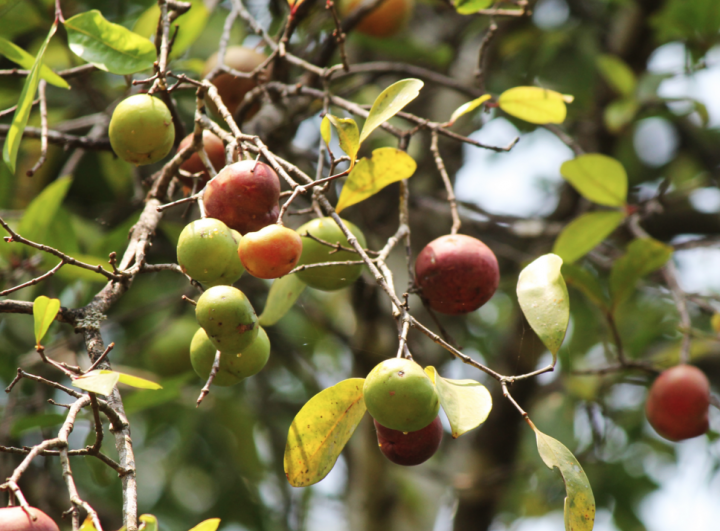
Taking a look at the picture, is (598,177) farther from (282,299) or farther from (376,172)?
A: (282,299)

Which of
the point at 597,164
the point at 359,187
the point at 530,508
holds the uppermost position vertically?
the point at 359,187

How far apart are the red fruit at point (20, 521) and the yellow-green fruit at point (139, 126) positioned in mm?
499

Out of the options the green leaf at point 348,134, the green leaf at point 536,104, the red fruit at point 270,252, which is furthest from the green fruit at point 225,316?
the green leaf at point 536,104

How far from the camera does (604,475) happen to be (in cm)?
261

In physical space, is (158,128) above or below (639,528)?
above

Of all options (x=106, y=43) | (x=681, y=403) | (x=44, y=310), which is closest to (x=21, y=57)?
(x=106, y=43)

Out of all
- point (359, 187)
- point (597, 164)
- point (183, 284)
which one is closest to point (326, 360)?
point (183, 284)

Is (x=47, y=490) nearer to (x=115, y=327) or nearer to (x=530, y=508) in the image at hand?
(x=115, y=327)

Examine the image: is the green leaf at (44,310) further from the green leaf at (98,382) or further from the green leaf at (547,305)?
the green leaf at (547,305)

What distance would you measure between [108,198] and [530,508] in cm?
223

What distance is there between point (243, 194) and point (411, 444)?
1.33 ft

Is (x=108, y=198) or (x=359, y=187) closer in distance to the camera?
(x=359, y=187)

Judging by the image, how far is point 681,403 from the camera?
1.54 metres

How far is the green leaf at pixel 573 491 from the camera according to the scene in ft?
2.49
